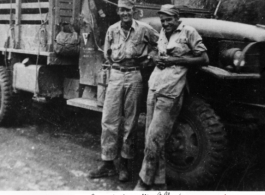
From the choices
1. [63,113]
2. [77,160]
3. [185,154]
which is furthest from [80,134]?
[185,154]

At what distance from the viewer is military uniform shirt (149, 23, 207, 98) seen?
3645 millimetres

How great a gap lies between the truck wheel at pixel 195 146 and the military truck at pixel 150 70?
1 centimetres

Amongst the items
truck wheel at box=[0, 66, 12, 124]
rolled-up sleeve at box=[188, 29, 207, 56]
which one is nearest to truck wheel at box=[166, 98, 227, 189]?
rolled-up sleeve at box=[188, 29, 207, 56]

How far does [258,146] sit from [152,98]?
1.79 meters

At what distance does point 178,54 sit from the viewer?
3.67 metres

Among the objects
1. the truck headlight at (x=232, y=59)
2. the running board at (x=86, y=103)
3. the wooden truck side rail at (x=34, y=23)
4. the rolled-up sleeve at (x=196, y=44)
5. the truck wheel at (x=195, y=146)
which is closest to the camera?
the rolled-up sleeve at (x=196, y=44)

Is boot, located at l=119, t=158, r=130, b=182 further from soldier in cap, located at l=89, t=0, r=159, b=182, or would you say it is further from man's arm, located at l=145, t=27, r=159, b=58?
man's arm, located at l=145, t=27, r=159, b=58

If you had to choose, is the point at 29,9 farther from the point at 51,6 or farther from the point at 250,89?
the point at 250,89

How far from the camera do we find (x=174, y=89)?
365cm

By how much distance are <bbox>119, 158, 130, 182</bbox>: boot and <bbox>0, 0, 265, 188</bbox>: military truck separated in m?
0.50

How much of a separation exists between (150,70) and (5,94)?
293cm

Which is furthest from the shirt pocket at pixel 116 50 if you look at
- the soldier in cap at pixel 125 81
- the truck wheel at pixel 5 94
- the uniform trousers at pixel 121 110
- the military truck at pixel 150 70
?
the truck wheel at pixel 5 94

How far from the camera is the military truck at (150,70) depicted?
153 inches

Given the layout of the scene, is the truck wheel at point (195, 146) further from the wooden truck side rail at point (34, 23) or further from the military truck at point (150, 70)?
the wooden truck side rail at point (34, 23)
